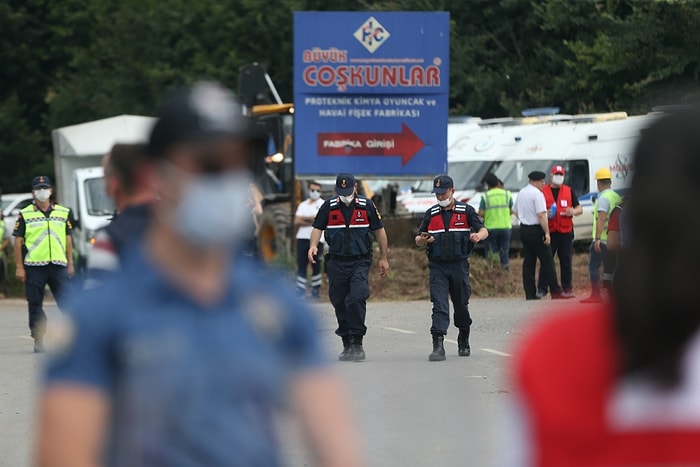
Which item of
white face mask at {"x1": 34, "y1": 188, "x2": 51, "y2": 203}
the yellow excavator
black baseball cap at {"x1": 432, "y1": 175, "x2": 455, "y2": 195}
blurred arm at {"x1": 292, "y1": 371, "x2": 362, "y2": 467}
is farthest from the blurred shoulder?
the yellow excavator

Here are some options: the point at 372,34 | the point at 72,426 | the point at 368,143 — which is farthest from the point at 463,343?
the point at 72,426

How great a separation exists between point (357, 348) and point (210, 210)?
11096 mm

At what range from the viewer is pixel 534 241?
20406mm

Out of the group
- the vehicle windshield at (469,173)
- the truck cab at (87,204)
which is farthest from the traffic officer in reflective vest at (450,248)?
the vehicle windshield at (469,173)

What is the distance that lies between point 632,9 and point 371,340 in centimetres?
2212

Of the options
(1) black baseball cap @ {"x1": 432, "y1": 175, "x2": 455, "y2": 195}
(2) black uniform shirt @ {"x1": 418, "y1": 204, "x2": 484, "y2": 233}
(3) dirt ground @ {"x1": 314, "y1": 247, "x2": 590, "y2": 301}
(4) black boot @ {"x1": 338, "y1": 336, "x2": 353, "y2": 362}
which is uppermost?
(1) black baseball cap @ {"x1": 432, "y1": 175, "x2": 455, "y2": 195}

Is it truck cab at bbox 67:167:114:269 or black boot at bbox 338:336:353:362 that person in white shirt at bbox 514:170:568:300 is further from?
truck cab at bbox 67:167:114:269

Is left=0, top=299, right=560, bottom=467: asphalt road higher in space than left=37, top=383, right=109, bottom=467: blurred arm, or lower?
lower

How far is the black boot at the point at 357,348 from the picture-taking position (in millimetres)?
13812

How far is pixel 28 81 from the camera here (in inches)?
1871

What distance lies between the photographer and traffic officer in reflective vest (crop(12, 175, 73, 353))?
1523cm

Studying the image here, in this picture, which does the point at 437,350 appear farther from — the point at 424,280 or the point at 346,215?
the point at 424,280

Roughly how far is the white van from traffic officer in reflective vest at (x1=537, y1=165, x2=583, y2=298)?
6.34 meters

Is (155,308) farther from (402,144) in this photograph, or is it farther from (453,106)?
(453,106)
